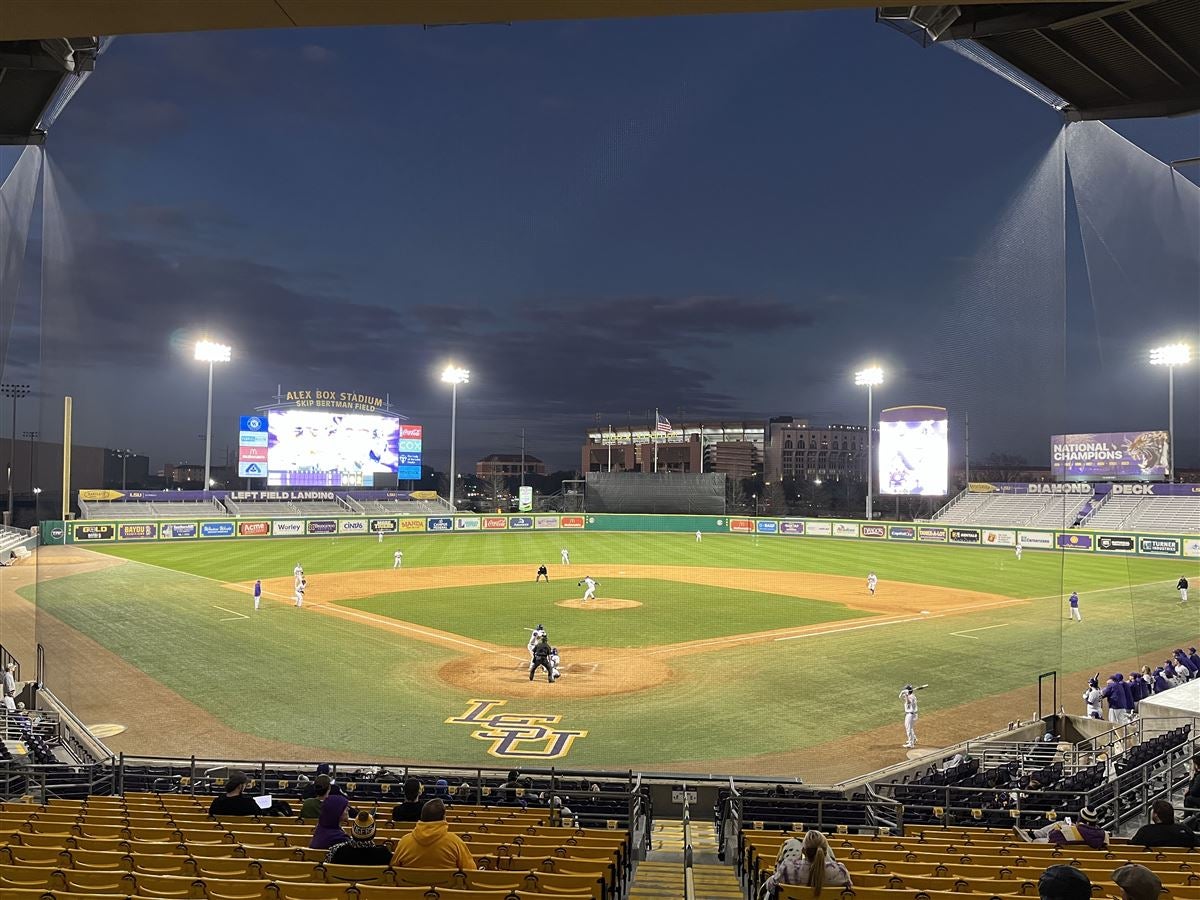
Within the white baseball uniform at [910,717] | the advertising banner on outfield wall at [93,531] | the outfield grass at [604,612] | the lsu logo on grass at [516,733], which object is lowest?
the lsu logo on grass at [516,733]

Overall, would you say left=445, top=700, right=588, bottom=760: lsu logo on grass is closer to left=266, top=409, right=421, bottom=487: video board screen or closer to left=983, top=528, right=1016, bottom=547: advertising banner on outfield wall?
left=983, top=528, right=1016, bottom=547: advertising banner on outfield wall

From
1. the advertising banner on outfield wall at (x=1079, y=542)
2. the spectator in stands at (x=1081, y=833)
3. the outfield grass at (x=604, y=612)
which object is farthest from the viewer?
the advertising banner on outfield wall at (x=1079, y=542)

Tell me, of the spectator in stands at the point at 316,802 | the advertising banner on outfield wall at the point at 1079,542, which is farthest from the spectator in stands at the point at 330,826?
the advertising banner on outfield wall at the point at 1079,542

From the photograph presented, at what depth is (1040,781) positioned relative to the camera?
1177 centimetres

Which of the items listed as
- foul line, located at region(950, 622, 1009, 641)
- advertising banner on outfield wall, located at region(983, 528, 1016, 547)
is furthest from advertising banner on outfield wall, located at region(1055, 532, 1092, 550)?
foul line, located at region(950, 622, 1009, 641)

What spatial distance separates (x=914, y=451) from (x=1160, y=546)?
15.0 metres

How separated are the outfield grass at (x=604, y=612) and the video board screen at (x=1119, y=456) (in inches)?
1255

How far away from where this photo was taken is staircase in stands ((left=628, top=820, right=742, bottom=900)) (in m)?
7.36

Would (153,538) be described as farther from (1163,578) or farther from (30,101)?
(1163,578)

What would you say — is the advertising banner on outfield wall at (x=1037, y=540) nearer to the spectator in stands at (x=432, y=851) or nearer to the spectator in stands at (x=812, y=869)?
the spectator in stands at (x=812, y=869)

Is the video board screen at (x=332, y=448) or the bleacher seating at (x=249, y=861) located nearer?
the bleacher seating at (x=249, y=861)

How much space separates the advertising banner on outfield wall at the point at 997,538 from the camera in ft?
178

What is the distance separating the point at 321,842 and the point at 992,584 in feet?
127

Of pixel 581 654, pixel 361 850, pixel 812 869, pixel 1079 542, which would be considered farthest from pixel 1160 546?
pixel 361 850
